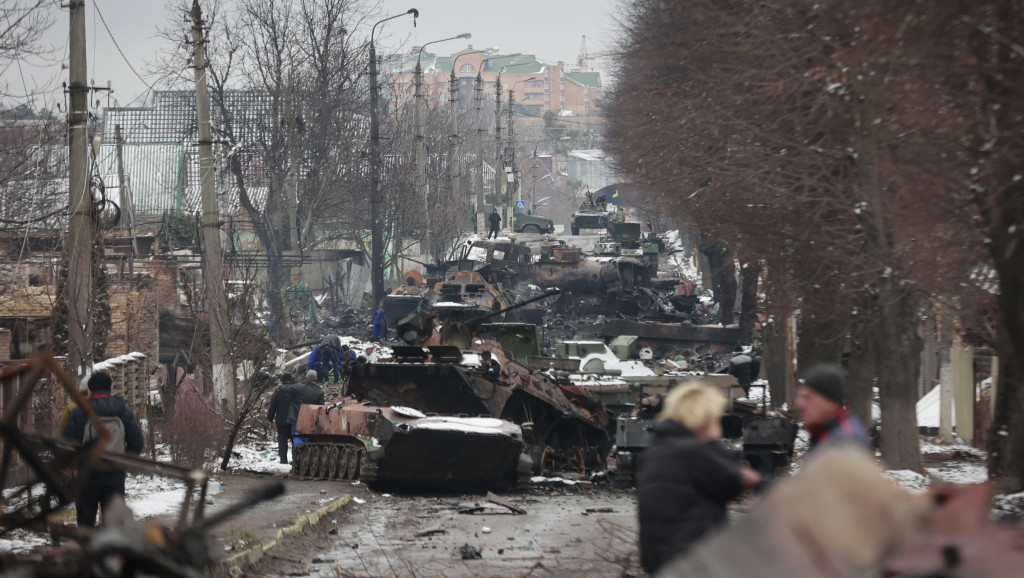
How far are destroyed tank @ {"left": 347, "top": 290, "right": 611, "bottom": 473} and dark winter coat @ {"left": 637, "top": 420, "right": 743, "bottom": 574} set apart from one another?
10.8 m

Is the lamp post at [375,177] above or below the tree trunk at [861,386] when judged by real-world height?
above

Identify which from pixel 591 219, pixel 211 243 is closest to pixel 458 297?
pixel 211 243

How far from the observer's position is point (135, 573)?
163 inches

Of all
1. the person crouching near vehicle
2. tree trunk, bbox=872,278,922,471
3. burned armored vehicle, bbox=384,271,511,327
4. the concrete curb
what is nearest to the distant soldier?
burned armored vehicle, bbox=384,271,511,327

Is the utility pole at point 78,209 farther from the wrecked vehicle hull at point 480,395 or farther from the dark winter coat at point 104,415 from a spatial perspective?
the dark winter coat at point 104,415

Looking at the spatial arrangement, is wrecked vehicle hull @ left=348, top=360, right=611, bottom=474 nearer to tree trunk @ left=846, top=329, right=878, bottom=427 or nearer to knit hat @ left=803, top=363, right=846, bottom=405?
tree trunk @ left=846, top=329, right=878, bottom=427

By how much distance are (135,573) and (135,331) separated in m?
25.9

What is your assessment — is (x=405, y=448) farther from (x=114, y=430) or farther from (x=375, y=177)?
(x=375, y=177)

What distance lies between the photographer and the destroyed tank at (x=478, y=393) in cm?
1700

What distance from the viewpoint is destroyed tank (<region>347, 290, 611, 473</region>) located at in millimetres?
17000

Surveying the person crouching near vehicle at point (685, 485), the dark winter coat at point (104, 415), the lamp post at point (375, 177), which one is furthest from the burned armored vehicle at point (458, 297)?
the person crouching near vehicle at point (685, 485)

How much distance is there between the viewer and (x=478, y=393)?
16922mm

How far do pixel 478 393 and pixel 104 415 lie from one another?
804cm

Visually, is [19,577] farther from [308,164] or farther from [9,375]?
[308,164]
